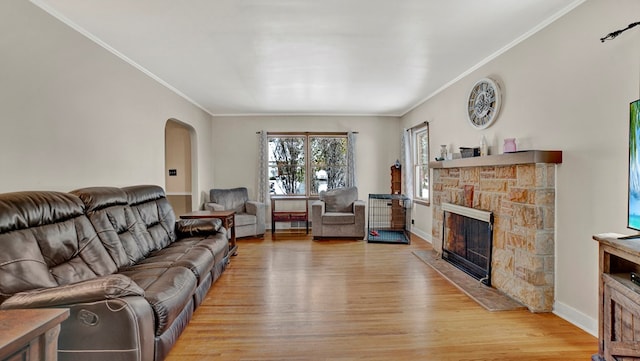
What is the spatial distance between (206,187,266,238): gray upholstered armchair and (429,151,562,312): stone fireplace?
12.1 feet

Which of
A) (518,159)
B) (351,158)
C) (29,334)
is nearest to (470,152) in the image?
(518,159)

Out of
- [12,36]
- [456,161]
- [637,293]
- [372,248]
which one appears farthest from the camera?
[372,248]

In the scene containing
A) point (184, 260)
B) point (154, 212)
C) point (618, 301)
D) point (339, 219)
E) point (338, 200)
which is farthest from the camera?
point (338, 200)

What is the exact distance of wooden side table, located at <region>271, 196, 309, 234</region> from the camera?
5.86 metres

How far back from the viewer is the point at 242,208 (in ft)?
19.4

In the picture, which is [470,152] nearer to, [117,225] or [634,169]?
[634,169]

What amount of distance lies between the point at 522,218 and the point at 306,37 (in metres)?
2.59

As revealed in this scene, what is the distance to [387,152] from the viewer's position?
650 cm

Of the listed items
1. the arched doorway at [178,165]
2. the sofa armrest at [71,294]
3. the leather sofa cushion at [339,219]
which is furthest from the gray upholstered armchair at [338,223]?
the sofa armrest at [71,294]

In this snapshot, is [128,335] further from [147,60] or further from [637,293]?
[147,60]

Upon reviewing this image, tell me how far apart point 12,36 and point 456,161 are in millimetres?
4178

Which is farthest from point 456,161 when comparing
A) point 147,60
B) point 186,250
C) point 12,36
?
point 12,36

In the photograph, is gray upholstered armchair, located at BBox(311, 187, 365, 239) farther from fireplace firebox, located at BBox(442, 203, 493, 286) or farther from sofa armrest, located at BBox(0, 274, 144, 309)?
sofa armrest, located at BBox(0, 274, 144, 309)

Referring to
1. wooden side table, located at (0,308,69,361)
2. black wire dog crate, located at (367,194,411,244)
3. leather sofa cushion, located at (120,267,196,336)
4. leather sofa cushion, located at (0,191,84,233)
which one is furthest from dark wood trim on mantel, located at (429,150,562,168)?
leather sofa cushion, located at (0,191,84,233)
